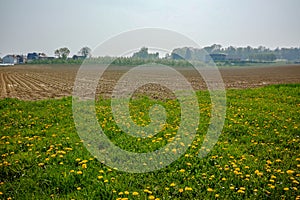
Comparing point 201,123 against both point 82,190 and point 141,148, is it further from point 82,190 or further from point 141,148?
point 82,190

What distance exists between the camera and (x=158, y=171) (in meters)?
4.70

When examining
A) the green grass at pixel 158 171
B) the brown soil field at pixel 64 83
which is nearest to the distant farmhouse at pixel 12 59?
the brown soil field at pixel 64 83

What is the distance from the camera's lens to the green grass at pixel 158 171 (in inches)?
155

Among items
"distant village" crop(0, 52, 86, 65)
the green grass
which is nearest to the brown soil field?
the green grass

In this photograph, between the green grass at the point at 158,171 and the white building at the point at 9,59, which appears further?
the white building at the point at 9,59

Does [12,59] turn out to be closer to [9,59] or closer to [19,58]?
[9,59]

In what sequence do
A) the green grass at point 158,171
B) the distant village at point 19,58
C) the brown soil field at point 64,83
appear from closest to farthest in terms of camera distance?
the green grass at point 158,171 → the brown soil field at point 64,83 → the distant village at point 19,58

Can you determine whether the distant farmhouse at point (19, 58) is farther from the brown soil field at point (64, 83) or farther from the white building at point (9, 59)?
the brown soil field at point (64, 83)

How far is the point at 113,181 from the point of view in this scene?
424 centimetres

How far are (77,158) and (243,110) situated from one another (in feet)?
23.2

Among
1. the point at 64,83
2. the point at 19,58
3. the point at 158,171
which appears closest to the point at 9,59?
the point at 19,58

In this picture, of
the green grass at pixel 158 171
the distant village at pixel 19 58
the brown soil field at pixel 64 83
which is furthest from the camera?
the distant village at pixel 19 58

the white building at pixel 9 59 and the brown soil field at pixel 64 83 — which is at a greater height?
the white building at pixel 9 59

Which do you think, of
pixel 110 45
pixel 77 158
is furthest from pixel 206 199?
pixel 110 45
